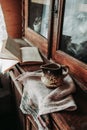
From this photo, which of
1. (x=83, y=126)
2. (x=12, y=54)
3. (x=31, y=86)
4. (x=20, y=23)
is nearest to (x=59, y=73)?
(x=31, y=86)

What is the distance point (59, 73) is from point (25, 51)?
50 cm

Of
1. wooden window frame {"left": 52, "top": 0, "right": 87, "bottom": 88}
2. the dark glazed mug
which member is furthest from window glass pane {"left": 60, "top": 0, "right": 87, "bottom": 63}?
the dark glazed mug

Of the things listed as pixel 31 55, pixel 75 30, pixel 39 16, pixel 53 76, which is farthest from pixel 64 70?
pixel 39 16

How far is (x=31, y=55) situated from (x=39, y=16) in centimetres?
30

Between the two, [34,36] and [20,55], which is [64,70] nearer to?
[20,55]

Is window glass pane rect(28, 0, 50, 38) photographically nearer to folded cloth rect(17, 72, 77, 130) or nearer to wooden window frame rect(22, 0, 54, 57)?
wooden window frame rect(22, 0, 54, 57)

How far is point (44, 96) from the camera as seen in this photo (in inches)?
27.6

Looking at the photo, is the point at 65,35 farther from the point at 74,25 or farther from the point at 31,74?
the point at 31,74

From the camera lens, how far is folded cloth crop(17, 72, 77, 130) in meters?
0.65

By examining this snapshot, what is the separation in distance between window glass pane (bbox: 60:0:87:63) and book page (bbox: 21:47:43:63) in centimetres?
18

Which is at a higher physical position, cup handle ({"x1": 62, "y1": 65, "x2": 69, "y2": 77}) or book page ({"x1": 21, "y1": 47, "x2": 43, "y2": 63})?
cup handle ({"x1": 62, "y1": 65, "x2": 69, "y2": 77})

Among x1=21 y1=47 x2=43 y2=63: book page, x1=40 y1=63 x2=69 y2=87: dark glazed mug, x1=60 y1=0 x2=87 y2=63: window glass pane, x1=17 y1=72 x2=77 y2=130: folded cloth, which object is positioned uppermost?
x1=60 y1=0 x2=87 y2=63: window glass pane

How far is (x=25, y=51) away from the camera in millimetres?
1207

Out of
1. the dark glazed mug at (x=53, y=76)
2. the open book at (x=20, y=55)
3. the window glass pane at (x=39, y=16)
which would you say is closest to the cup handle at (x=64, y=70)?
the dark glazed mug at (x=53, y=76)
